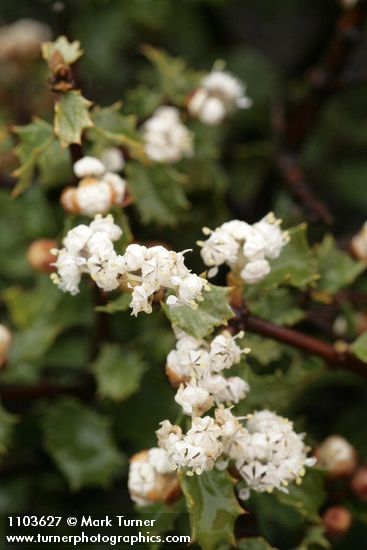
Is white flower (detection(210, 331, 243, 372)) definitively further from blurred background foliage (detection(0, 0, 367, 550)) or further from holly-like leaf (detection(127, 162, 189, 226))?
holly-like leaf (detection(127, 162, 189, 226))

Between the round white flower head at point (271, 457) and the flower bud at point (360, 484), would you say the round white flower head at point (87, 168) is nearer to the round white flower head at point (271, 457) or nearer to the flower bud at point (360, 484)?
the round white flower head at point (271, 457)

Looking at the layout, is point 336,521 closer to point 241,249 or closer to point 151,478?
point 151,478

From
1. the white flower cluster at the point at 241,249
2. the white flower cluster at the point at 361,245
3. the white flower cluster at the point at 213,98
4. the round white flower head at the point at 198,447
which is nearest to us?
the round white flower head at the point at 198,447

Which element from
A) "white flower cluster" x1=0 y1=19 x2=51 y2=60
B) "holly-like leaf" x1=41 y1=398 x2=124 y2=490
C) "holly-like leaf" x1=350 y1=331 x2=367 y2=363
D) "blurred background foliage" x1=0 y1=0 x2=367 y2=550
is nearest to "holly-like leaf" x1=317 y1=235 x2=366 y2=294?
"blurred background foliage" x1=0 y1=0 x2=367 y2=550

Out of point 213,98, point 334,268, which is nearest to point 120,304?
point 334,268

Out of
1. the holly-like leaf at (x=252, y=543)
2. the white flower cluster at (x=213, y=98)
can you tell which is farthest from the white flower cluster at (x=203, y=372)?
the white flower cluster at (x=213, y=98)

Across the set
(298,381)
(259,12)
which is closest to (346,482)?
(298,381)
